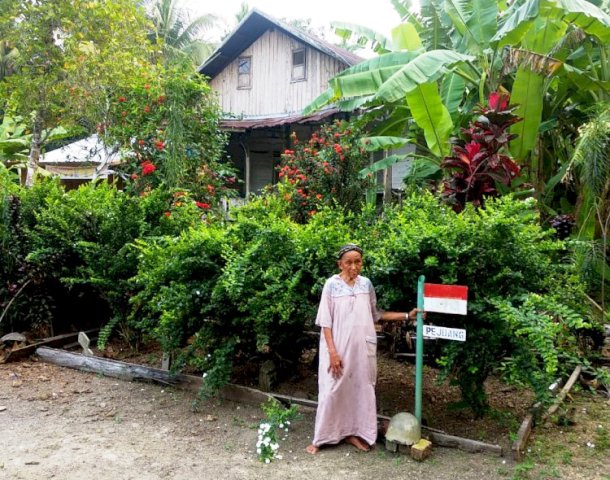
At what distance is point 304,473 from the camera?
388 centimetres

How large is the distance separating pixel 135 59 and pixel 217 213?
426cm

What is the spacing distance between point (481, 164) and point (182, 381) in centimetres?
383

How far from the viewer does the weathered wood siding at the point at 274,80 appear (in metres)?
15.8

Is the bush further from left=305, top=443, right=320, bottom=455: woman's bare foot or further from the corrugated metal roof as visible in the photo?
the corrugated metal roof

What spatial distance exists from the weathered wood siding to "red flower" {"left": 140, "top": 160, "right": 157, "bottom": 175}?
27.0ft

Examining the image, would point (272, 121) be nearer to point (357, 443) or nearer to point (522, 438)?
point (357, 443)

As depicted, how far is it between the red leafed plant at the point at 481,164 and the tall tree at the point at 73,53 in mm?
6381

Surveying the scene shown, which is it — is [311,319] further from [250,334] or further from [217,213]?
[217,213]

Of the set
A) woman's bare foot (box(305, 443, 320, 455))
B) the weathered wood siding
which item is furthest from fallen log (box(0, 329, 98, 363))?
the weathered wood siding

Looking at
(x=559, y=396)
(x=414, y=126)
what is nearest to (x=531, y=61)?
(x=414, y=126)

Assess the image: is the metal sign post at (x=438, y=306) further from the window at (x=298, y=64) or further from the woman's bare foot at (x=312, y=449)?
the window at (x=298, y=64)

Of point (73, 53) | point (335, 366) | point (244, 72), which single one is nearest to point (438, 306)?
point (335, 366)

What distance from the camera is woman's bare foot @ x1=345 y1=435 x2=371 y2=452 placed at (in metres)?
4.18

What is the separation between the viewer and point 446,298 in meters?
3.97
